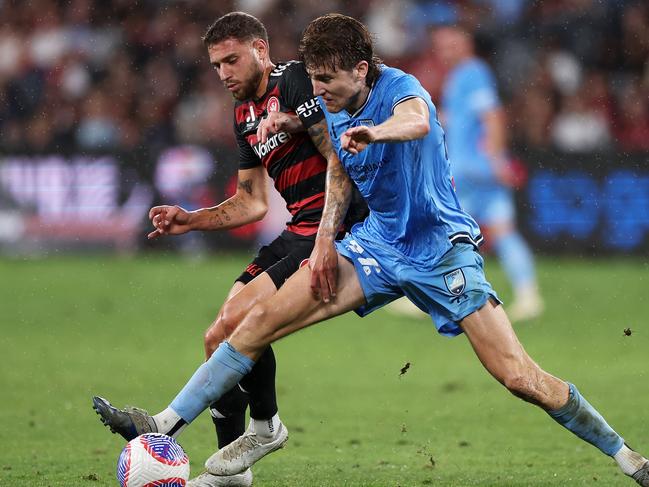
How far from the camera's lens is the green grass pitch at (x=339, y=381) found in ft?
21.6

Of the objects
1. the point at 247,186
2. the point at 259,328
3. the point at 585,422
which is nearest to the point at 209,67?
the point at 247,186

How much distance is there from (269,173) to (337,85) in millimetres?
1104

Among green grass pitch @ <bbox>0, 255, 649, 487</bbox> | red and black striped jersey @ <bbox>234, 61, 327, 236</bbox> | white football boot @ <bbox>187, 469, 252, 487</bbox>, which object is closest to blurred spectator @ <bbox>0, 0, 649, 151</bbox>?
green grass pitch @ <bbox>0, 255, 649, 487</bbox>

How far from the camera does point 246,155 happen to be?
668cm

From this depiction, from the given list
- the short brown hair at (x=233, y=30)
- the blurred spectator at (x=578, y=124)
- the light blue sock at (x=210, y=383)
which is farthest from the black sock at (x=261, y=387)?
the blurred spectator at (x=578, y=124)

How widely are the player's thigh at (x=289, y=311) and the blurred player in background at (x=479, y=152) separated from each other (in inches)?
267

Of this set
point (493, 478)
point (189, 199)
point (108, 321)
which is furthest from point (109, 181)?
point (493, 478)

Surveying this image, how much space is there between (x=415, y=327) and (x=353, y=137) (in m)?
7.44

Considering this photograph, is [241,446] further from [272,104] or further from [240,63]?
[240,63]

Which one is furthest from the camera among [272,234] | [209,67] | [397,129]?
[209,67]

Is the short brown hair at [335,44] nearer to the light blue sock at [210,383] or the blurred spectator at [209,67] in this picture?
the light blue sock at [210,383]

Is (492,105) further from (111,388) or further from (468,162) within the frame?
(111,388)

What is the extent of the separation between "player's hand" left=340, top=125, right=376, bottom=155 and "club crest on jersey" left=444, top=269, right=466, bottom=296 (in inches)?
40.1

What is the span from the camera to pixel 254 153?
261 inches
